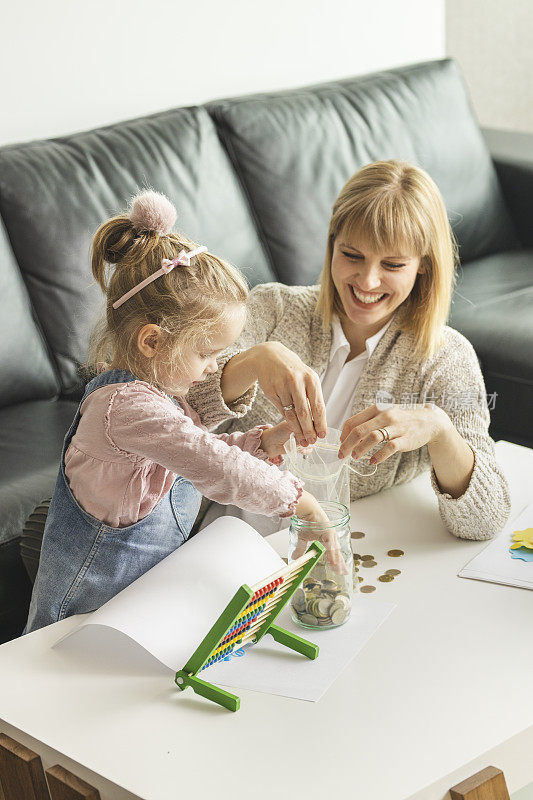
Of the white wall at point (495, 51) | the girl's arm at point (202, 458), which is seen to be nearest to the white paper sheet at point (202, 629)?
the girl's arm at point (202, 458)

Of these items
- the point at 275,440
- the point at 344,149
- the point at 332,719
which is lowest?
the point at 332,719

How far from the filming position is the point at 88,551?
1.25 m

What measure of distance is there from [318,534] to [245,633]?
0.49 ft

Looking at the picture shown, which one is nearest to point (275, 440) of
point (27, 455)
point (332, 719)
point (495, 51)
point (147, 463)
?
point (147, 463)

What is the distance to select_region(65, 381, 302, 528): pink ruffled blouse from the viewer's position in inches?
43.7

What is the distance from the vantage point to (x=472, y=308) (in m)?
2.47

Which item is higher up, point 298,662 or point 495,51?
point 495,51

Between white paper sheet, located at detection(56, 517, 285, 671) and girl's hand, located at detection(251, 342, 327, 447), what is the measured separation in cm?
15

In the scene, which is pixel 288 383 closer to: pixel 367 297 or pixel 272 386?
pixel 272 386

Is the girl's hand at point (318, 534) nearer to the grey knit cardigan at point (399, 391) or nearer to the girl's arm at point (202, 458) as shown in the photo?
the girl's arm at point (202, 458)

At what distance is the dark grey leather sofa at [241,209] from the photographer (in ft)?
6.61

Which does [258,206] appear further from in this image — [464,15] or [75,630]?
[464,15]

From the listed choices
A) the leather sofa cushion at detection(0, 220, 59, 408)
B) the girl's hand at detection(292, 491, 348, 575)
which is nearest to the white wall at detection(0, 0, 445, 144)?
the leather sofa cushion at detection(0, 220, 59, 408)

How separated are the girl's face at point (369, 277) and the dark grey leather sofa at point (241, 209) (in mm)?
593
